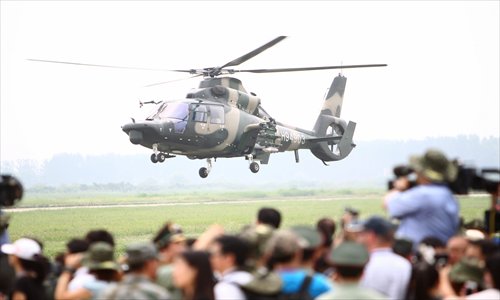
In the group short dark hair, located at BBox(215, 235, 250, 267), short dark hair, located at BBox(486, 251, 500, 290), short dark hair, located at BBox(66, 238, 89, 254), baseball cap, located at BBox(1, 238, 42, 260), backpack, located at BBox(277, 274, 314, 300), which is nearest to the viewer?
backpack, located at BBox(277, 274, 314, 300)

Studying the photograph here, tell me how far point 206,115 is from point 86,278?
27263 mm

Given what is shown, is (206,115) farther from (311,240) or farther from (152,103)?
(311,240)

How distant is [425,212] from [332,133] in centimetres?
3737

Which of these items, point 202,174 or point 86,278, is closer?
point 86,278

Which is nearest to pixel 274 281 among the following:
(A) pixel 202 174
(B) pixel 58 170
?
(A) pixel 202 174

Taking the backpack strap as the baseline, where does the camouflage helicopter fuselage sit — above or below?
above

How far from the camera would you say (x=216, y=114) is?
3644cm

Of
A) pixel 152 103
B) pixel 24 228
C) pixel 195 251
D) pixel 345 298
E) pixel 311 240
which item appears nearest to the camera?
pixel 345 298

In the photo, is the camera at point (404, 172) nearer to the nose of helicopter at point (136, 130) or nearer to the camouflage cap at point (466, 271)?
the camouflage cap at point (466, 271)

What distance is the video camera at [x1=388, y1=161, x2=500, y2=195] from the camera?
32.8 feet

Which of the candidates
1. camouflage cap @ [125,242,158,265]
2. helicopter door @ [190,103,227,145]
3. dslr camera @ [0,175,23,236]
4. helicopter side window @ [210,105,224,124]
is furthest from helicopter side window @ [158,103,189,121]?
camouflage cap @ [125,242,158,265]

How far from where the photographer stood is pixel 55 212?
4116cm

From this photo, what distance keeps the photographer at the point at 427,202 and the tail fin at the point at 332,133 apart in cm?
3370

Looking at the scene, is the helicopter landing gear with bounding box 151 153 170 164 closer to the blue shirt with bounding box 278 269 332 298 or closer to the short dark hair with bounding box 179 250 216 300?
the blue shirt with bounding box 278 269 332 298
